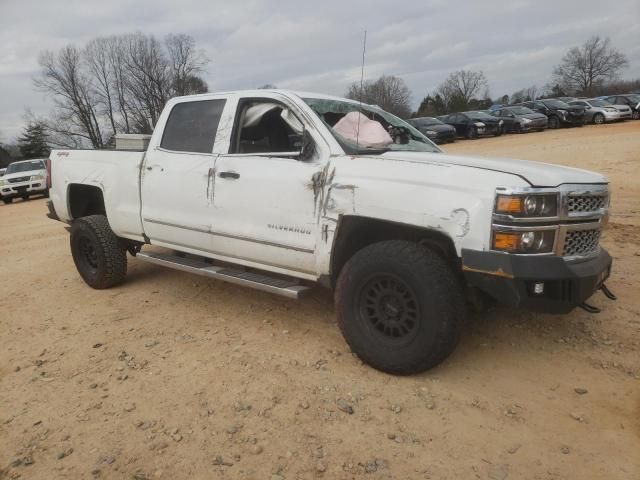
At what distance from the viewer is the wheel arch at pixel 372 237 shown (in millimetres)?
3023

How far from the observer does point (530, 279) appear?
261 cm

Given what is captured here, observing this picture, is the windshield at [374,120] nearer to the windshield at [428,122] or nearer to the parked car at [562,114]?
the windshield at [428,122]

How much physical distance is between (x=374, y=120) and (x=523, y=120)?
Result: 75.2 feet

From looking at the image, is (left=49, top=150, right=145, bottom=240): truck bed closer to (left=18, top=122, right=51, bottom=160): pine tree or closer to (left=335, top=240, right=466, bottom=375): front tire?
(left=335, top=240, right=466, bottom=375): front tire

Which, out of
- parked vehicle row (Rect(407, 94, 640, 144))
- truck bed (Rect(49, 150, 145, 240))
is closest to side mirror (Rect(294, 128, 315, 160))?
truck bed (Rect(49, 150, 145, 240))

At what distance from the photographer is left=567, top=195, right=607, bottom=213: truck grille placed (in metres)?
2.78

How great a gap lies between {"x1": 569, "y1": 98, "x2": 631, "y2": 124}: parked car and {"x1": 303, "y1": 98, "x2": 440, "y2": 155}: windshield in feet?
80.3

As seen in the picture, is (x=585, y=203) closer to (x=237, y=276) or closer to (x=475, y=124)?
(x=237, y=276)

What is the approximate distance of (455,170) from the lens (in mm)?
2801

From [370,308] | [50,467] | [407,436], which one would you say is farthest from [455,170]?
[50,467]

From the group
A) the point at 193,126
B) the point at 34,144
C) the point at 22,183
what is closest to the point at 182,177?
the point at 193,126

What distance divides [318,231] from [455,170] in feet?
3.31

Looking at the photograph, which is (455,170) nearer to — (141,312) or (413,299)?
(413,299)

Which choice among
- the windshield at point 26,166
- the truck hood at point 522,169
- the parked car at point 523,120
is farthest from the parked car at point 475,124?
the truck hood at point 522,169
